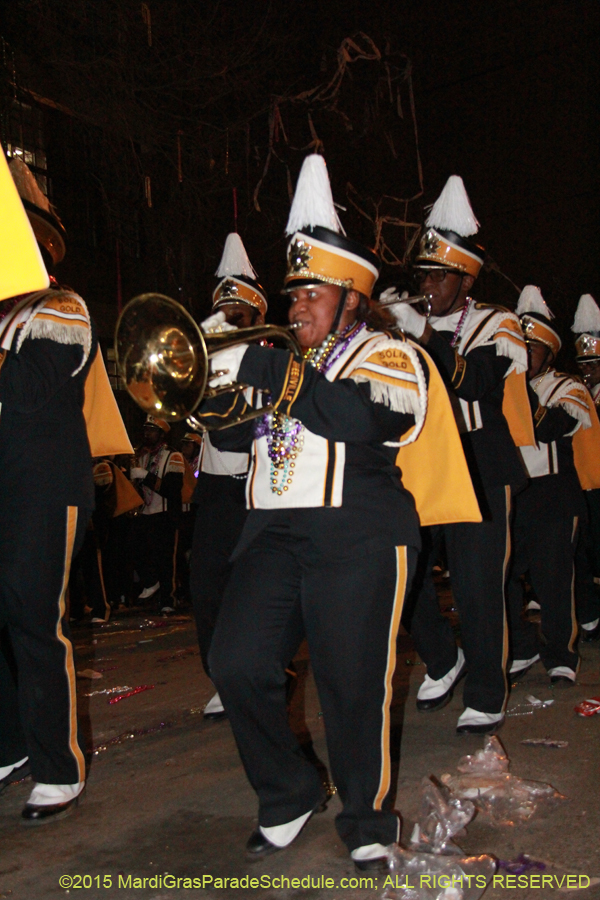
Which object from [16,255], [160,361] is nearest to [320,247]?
[160,361]

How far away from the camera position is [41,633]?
10.7 ft

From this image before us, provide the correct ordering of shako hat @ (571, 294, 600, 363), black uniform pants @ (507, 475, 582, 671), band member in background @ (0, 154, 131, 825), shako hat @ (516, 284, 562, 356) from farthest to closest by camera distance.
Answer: shako hat @ (571, 294, 600, 363) → shako hat @ (516, 284, 562, 356) → black uniform pants @ (507, 475, 582, 671) → band member in background @ (0, 154, 131, 825)

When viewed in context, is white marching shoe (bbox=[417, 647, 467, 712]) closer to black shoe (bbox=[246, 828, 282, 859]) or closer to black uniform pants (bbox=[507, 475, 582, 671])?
black uniform pants (bbox=[507, 475, 582, 671])

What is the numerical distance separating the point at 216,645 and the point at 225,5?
389 inches

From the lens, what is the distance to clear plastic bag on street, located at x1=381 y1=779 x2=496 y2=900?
2.53 meters

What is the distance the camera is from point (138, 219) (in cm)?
1527

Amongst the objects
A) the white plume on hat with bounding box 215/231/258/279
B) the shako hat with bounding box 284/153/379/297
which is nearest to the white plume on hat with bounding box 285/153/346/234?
the shako hat with bounding box 284/153/379/297

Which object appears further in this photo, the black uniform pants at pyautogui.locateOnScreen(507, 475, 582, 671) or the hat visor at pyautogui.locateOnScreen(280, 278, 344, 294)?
the black uniform pants at pyautogui.locateOnScreen(507, 475, 582, 671)

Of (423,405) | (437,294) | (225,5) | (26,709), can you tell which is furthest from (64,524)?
(225,5)

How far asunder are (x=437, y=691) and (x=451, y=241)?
2.26m

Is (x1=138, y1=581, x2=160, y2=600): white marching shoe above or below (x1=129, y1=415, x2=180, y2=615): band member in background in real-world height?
below

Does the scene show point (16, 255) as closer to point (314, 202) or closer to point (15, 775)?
point (314, 202)

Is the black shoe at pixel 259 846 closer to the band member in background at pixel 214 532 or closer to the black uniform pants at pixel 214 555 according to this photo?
the band member in background at pixel 214 532

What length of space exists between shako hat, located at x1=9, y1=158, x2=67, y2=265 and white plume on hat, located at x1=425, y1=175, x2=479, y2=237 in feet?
6.08
